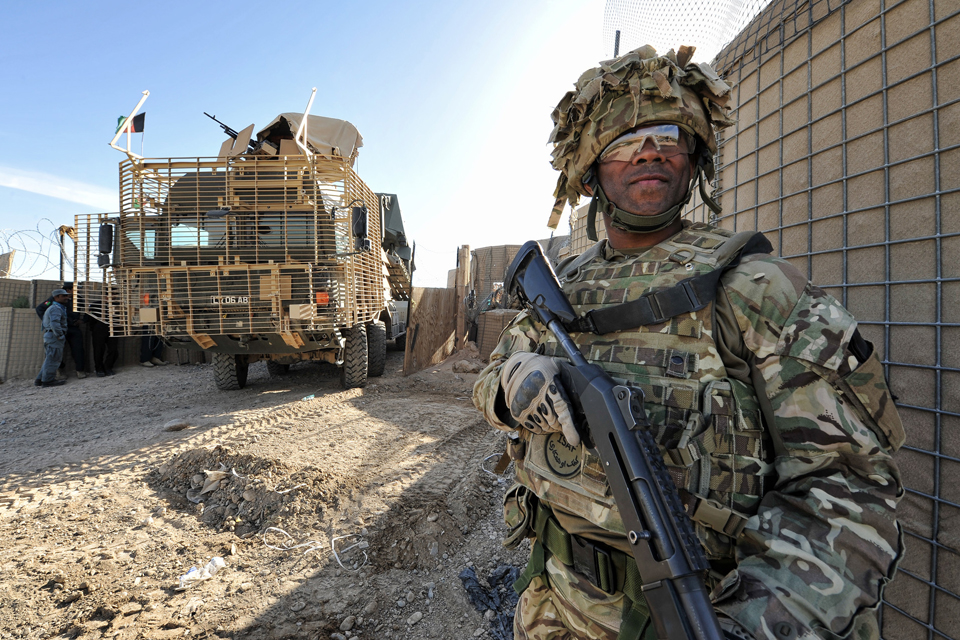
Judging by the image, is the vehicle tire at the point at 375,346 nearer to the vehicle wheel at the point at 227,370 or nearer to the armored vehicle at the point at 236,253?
the armored vehicle at the point at 236,253

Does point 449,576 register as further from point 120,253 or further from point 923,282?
point 120,253

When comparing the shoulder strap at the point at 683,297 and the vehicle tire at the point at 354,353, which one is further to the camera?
the vehicle tire at the point at 354,353

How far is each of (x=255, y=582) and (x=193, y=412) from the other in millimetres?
3575

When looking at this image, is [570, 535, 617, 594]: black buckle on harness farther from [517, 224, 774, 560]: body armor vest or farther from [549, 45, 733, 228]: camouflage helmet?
[549, 45, 733, 228]: camouflage helmet

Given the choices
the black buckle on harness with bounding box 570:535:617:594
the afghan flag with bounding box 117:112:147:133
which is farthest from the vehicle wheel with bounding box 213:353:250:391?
the black buckle on harness with bounding box 570:535:617:594

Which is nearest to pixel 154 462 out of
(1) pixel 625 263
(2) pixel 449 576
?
(2) pixel 449 576

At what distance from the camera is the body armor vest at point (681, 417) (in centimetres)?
89

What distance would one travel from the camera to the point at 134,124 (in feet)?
17.6

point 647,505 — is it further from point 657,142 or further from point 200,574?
point 200,574

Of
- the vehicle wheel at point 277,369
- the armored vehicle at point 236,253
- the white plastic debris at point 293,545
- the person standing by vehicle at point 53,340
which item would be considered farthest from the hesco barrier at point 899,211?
the person standing by vehicle at point 53,340

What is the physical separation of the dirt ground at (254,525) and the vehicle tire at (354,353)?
45.1 inches

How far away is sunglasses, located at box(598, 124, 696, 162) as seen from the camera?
3.78ft

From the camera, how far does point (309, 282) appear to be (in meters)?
4.88

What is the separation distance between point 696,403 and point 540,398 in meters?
0.33
